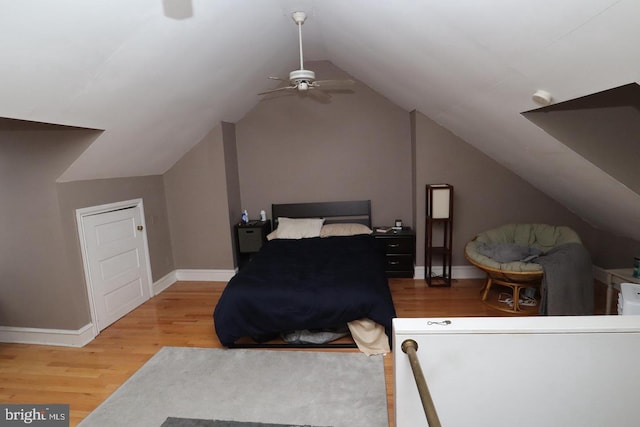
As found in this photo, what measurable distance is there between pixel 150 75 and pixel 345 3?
1.46 m

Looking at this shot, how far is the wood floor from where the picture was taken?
2.52 meters

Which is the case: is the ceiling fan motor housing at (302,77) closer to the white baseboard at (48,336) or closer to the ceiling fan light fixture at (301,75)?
the ceiling fan light fixture at (301,75)

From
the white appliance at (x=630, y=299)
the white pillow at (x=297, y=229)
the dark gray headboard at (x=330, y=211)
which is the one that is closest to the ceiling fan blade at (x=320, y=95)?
the dark gray headboard at (x=330, y=211)

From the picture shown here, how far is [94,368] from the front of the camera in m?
2.79

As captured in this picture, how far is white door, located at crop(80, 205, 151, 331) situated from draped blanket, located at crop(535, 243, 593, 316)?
4218 mm

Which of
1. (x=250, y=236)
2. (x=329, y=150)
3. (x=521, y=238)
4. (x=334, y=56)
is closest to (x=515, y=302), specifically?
(x=521, y=238)

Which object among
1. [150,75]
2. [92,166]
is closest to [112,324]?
[92,166]

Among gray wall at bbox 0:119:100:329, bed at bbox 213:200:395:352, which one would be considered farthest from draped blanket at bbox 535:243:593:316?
gray wall at bbox 0:119:100:329

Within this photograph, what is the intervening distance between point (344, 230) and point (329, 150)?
45.3 inches

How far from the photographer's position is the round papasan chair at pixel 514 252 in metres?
3.26

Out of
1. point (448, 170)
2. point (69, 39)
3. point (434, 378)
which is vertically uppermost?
point (69, 39)

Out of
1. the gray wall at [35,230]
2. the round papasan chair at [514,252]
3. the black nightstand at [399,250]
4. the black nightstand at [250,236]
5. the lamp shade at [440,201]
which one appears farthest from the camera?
the black nightstand at [250,236]

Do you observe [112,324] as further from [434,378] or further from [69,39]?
[434,378]

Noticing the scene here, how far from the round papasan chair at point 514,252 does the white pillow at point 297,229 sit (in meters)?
1.83
